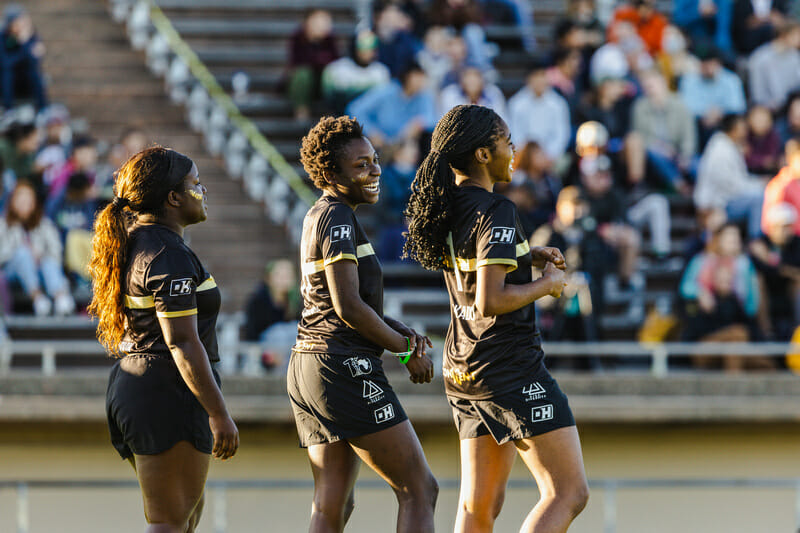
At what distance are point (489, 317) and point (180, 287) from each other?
1.29 metres

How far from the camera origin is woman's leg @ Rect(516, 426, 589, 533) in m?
4.72

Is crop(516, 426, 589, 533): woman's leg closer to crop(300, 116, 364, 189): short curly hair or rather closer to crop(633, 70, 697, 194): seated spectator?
crop(300, 116, 364, 189): short curly hair

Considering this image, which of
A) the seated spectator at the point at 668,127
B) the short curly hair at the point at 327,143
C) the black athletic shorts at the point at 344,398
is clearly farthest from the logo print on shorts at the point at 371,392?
the seated spectator at the point at 668,127

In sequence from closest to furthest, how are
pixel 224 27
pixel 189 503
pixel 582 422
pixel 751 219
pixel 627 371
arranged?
pixel 189 503 → pixel 582 422 → pixel 627 371 → pixel 751 219 → pixel 224 27

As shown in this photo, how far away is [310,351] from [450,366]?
0.61m

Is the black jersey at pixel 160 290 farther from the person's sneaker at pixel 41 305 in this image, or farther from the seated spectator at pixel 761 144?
the seated spectator at pixel 761 144

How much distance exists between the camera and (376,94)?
1219cm

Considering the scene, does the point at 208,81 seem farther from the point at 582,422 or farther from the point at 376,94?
the point at 582,422

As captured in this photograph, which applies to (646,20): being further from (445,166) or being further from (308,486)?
(445,166)

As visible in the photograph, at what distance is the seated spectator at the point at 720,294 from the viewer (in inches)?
390

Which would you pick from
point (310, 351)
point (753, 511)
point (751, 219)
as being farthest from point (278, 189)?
point (310, 351)

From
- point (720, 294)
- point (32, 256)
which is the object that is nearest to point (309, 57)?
point (32, 256)

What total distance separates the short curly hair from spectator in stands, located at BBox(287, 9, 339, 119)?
8.24 m

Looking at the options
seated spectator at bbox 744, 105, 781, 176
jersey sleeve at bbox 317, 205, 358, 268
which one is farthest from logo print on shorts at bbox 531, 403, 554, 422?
seated spectator at bbox 744, 105, 781, 176
